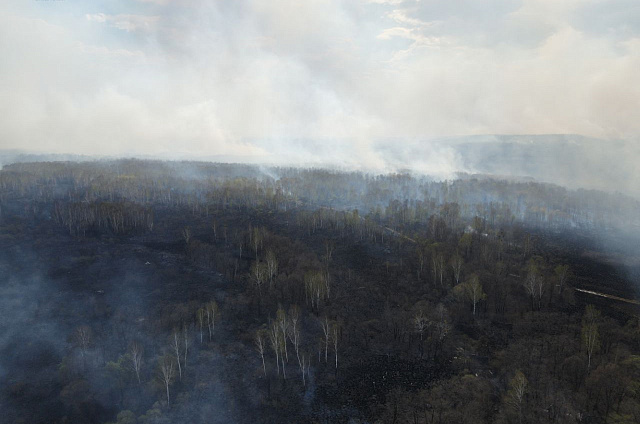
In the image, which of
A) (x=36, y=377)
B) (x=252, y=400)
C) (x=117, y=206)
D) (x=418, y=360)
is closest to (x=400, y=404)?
(x=418, y=360)

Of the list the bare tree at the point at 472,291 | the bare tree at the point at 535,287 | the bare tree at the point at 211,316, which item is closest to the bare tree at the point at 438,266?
the bare tree at the point at 472,291

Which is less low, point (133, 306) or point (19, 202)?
point (19, 202)

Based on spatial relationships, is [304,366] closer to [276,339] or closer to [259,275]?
[276,339]

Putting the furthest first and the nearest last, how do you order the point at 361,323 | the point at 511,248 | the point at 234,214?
the point at 234,214 → the point at 511,248 → the point at 361,323

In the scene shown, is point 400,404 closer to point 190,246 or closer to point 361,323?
point 361,323

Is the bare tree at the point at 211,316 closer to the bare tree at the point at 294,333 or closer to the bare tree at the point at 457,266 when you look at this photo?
the bare tree at the point at 294,333

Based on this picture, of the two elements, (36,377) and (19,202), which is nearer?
(36,377)
